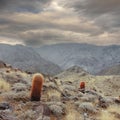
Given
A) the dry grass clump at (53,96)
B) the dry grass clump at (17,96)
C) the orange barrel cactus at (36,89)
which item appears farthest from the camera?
the dry grass clump at (53,96)

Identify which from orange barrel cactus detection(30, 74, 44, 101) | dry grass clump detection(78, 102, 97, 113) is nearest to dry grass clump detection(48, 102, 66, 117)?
orange barrel cactus detection(30, 74, 44, 101)

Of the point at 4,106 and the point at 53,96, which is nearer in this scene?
the point at 4,106

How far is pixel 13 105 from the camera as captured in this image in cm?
1510

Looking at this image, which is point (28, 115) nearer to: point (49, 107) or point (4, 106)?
point (4, 106)

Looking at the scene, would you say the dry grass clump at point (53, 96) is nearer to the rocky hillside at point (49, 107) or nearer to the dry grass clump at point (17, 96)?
the rocky hillside at point (49, 107)

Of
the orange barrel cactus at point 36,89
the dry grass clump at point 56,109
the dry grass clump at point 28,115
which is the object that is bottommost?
the dry grass clump at point 28,115

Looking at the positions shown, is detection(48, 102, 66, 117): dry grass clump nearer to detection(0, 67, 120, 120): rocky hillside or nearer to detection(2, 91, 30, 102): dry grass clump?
detection(0, 67, 120, 120): rocky hillside

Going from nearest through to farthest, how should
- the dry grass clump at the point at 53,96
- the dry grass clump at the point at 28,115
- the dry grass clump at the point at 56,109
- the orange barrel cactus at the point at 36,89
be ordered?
the dry grass clump at the point at 28,115, the dry grass clump at the point at 56,109, the orange barrel cactus at the point at 36,89, the dry grass clump at the point at 53,96

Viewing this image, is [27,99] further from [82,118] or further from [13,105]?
[82,118]

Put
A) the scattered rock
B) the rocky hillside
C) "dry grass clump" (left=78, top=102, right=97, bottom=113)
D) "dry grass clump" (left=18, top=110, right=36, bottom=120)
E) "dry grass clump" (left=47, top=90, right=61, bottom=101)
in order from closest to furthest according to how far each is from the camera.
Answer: "dry grass clump" (left=18, top=110, right=36, bottom=120), the rocky hillside, the scattered rock, "dry grass clump" (left=78, top=102, right=97, bottom=113), "dry grass clump" (left=47, top=90, right=61, bottom=101)

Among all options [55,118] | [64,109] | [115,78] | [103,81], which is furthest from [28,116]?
[115,78]

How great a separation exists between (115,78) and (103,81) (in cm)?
1560

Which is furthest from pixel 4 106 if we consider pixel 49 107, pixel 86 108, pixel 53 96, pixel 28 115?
pixel 86 108

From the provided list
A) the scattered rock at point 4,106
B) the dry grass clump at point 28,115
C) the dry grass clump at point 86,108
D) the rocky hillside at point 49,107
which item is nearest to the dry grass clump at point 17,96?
the rocky hillside at point 49,107
